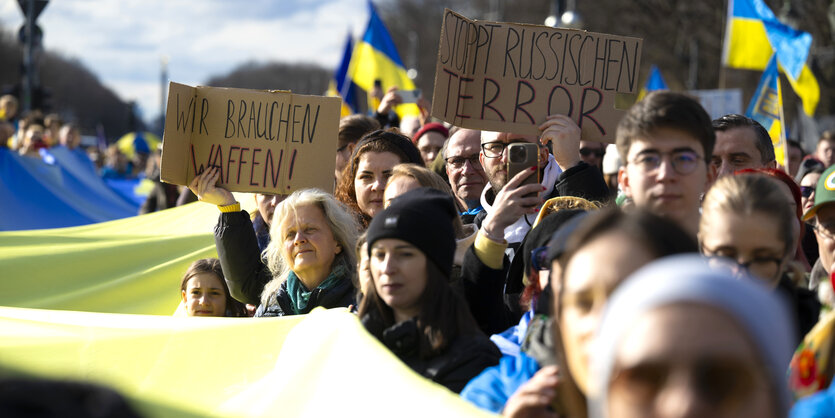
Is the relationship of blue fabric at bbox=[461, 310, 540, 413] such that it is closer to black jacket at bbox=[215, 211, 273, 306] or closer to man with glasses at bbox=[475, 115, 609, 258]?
man with glasses at bbox=[475, 115, 609, 258]

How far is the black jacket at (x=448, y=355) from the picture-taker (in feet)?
9.78

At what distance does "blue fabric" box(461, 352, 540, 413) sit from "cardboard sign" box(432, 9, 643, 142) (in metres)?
2.17

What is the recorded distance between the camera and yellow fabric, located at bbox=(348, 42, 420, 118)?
11.0 metres

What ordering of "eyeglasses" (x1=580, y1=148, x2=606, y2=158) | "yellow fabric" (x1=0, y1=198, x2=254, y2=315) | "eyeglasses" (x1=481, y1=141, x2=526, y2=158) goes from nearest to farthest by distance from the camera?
"eyeglasses" (x1=481, y1=141, x2=526, y2=158)
"yellow fabric" (x1=0, y1=198, x2=254, y2=315)
"eyeglasses" (x1=580, y1=148, x2=606, y2=158)

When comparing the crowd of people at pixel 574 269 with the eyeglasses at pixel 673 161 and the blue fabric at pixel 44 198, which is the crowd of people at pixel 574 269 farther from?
the blue fabric at pixel 44 198

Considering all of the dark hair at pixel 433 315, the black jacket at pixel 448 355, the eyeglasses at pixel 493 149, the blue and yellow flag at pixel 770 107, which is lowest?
the black jacket at pixel 448 355

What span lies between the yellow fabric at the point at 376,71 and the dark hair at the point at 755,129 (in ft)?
21.1

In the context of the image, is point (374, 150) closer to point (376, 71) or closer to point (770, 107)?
point (770, 107)

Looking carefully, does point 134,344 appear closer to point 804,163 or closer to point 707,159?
point 707,159

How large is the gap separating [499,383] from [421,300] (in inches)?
23.0

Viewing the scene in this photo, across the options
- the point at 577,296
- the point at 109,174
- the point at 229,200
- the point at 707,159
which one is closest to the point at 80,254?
the point at 229,200

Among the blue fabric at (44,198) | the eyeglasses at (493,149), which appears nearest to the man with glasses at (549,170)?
the eyeglasses at (493,149)

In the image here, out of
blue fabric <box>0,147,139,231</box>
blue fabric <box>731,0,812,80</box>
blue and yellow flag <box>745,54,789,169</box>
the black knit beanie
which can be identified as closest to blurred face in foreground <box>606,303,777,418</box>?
the black knit beanie

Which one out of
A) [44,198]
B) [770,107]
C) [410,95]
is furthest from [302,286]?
[44,198]
